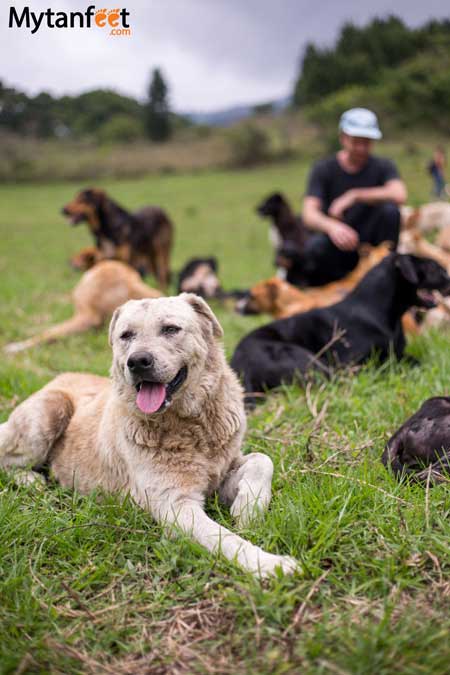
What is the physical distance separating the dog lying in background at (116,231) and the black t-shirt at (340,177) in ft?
10.8

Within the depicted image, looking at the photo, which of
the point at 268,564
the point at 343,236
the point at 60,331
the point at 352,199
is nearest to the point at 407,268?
the point at 343,236

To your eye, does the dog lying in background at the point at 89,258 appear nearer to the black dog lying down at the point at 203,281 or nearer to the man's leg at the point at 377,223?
the black dog lying down at the point at 203,281

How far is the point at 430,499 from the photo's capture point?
2520mm

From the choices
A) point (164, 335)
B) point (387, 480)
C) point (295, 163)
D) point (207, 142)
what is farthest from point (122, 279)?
point (207, 142)

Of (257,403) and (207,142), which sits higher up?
(207,142)

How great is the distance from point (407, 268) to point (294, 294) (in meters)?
2.12

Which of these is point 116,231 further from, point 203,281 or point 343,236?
point 343,236

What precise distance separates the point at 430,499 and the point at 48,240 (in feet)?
52.5

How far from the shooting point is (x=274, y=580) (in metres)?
2.04

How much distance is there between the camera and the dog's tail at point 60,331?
5.88 metres

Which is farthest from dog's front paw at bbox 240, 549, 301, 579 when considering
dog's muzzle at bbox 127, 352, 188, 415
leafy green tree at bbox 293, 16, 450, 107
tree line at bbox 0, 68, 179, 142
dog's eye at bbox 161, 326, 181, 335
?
leafy green tree at bbox 293, 16, 450, 107

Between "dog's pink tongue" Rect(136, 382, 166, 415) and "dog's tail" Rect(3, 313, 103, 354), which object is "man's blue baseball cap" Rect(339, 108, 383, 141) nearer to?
"dog's tail" Rect(3, 313, 103, 354)

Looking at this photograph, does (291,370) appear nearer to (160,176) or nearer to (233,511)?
(233,511)

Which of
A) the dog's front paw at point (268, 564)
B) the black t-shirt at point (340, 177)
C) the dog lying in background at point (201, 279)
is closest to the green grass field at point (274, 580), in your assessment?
the dog's front paw at point (268, 564)
